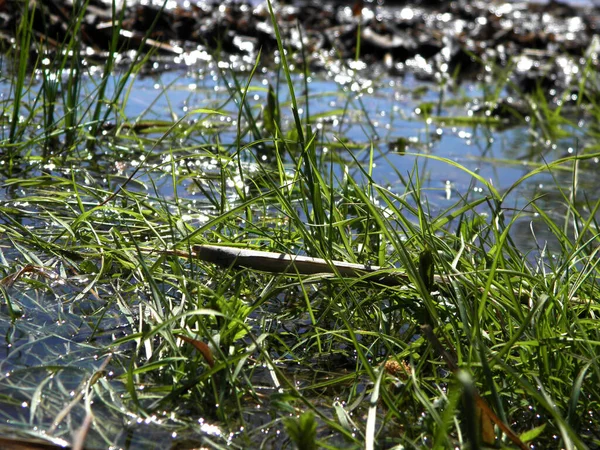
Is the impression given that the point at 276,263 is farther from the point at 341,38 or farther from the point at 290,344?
the point at 341,38

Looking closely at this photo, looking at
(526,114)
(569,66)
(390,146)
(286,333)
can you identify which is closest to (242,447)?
(286,333)

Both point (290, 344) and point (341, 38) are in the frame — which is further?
point (341, 38)

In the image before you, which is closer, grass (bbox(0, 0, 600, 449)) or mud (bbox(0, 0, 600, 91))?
grass (bbox(0, 0, 600, 449))

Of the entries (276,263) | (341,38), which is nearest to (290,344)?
(276,263)

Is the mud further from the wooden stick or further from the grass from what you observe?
the wooden stick

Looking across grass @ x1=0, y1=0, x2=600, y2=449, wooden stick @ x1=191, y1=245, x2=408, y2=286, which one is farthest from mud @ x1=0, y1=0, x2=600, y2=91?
wooden stick @ x1=191, y1=245, x2=408, y2=286

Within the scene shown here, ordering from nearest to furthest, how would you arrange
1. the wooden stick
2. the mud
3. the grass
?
the grass, the wooden stick, the mud

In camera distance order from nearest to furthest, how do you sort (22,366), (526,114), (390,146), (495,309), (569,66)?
1. (22,366)
2. (495,309)
3. (390,146)
4. (526,114)
5. (569,66)

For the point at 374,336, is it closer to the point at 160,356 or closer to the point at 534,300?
the point at 534,300

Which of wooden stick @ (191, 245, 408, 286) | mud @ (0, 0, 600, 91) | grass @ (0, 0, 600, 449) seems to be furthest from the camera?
mud @ (0, 0, 600, 91)

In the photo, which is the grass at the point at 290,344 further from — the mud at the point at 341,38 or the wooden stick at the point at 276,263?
the mud at the point at 341,38

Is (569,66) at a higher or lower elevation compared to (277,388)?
higher
